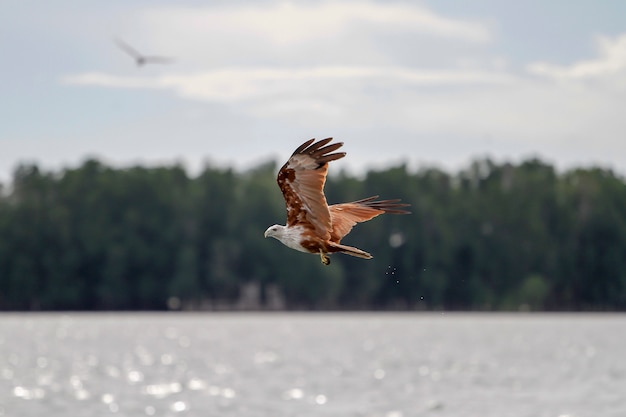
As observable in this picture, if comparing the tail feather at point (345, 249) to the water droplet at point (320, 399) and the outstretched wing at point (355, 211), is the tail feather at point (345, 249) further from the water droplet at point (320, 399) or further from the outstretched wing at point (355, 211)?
the water droplet at point (320, 399)

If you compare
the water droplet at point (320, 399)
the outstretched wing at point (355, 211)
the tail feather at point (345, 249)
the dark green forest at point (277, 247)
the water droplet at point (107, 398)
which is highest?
the dark green forest at point (277, 247)

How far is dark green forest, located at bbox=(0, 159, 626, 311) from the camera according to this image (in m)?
167

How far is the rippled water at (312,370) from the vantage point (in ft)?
198

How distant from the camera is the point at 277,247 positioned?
536 ft

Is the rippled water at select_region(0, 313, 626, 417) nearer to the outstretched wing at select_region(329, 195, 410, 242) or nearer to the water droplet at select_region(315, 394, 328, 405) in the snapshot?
the water droplet at select_region(315, 394, 328, 405)

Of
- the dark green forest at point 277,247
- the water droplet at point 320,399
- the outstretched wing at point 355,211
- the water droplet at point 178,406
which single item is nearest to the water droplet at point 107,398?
the water droplet at point 178,406

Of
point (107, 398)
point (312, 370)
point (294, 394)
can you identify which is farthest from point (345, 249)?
point (312, 370)

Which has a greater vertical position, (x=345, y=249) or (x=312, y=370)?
(x=345, y=249)

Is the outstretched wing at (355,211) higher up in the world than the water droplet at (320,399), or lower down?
higher up

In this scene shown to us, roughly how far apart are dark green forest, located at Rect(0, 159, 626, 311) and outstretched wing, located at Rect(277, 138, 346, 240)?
14134 cm

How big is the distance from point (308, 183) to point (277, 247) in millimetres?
142722

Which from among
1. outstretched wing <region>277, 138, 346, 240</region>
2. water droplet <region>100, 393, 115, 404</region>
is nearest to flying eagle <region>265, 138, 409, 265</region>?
outstretched wing <region>277, 138, 346, 240</region>

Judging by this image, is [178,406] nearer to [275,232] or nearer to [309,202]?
[275,232]

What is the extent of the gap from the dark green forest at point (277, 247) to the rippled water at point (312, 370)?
1014 cm
